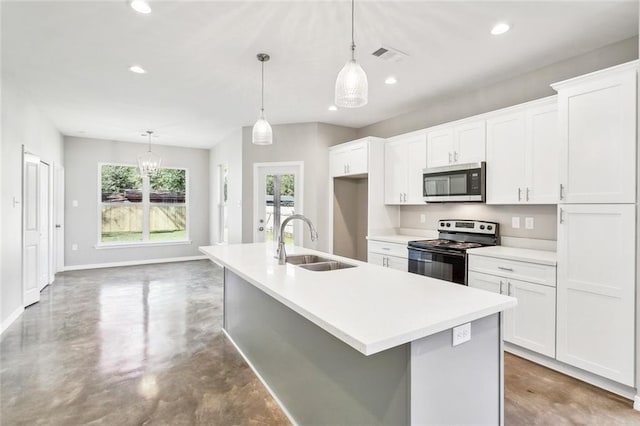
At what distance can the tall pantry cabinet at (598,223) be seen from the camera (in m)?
2.19

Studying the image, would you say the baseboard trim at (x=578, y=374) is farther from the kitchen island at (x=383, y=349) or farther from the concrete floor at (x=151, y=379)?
the kitchen island at (x=383, y=349)

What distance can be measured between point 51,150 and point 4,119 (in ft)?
7.49

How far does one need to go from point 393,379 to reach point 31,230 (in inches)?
207

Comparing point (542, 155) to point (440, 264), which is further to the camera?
point (440, 264)

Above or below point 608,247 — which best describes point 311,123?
above

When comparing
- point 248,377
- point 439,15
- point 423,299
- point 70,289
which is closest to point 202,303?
point 248,377

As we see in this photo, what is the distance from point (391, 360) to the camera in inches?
51.9

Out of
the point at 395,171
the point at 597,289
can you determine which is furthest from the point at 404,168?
the point at 597,289

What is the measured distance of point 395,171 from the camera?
14.7 ft

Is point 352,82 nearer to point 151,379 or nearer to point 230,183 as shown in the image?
point 151,379

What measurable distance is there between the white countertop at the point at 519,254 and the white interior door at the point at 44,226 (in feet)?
19.5

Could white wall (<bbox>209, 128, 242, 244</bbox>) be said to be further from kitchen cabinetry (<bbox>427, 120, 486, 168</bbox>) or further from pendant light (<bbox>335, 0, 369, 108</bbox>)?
pendant light (<bbox>335, 0, 369, 108</bbox>)

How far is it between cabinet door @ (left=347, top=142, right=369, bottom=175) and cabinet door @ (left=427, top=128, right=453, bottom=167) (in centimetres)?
91

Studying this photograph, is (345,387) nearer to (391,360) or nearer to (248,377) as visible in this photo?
(391,360)
